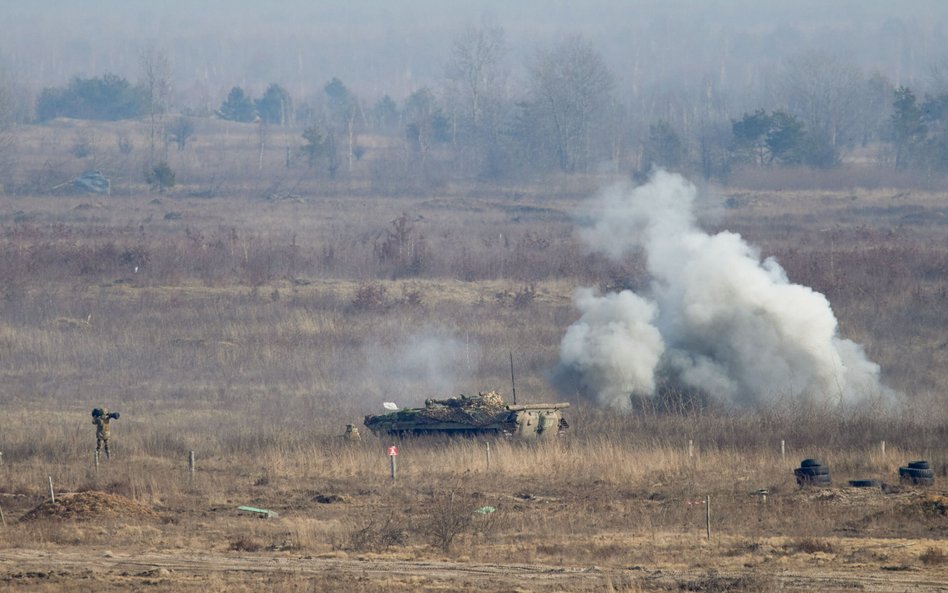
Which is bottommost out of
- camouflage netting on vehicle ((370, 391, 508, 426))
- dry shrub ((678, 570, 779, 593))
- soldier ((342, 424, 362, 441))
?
dry shrub ((678, 570, 779, 593))

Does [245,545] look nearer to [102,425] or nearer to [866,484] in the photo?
[102,425]

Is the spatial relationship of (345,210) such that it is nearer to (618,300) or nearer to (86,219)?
(86,219)

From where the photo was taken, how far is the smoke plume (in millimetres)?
34938

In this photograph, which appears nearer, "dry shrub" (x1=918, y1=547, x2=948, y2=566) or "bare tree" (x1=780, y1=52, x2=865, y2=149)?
"dry shrub" (x1=918, y1=547, x2=948, y2=566)

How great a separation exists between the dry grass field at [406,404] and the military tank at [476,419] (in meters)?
0.36

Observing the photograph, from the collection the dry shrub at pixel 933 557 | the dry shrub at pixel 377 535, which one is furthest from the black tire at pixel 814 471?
the dry shrub at pixel 377 535

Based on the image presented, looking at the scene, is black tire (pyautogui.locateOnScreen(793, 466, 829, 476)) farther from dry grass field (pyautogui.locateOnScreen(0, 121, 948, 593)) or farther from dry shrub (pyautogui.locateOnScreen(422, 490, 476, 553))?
dry shrub (pyautogui.locateOnScreen(422, 490, 476, 553))

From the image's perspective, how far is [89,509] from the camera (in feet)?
70.4

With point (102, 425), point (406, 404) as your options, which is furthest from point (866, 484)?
point (406, 404)

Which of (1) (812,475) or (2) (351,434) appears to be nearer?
(1) (812,475)

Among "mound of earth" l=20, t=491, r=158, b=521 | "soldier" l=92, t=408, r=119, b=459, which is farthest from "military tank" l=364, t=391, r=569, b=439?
"mound of earth" l=20, t=491, r=158, b=521

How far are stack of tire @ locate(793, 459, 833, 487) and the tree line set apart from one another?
181ft

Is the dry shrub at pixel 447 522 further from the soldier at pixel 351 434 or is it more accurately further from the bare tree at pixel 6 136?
the bare tree at pixel 6 136

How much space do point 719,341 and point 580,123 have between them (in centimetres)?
5772
